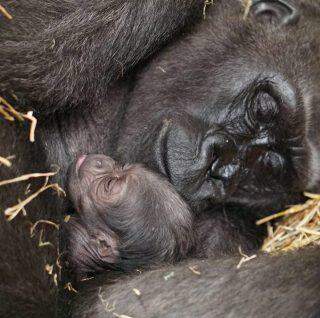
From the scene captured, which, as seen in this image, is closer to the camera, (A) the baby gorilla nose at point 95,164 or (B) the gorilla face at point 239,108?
(A) the baby gorilla nose at point 95,164

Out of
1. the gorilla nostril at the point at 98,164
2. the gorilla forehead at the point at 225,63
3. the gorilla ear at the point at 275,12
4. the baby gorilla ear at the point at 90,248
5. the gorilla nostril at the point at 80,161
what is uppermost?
the gorilla ear at the point at 275,12

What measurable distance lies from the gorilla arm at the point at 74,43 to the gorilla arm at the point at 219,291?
87cm

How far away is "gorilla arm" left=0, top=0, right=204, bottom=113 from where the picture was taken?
2717 mm

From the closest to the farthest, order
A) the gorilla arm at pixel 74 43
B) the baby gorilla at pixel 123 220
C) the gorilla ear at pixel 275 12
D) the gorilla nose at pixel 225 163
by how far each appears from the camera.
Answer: the gorilla arm at pixel 74 43 < the baby gorilla at pixel 123 220 < the gorilla nose at pixel 225 163 < the gorilla ear at pixel 275 12

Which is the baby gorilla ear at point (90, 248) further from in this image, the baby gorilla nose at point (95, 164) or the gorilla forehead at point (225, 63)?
the gorilla forehead at point (225, 63)

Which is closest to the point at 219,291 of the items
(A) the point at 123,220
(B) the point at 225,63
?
(A) the point at 123,220

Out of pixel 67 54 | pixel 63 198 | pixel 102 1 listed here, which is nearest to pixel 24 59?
pixel 67 54

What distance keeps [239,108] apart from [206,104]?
17 cm

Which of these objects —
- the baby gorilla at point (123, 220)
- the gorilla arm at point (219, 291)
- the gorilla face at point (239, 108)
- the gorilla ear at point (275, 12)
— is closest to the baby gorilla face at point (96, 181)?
→ the baby gorilla at point (123, 220)

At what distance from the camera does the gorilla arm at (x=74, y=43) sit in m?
2.72

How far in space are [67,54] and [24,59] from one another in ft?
0.67

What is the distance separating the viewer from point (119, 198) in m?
2.92

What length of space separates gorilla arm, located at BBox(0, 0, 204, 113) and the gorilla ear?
502mm

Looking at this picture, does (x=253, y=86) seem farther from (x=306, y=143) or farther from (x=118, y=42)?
(x=118, y=42)
